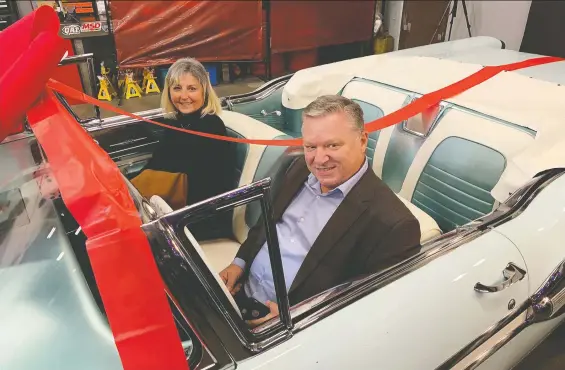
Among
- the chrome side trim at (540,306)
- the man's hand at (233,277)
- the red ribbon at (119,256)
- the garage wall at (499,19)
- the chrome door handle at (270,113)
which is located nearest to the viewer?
the red ribbon at (119,256)

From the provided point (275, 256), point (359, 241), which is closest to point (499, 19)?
point (359, 241)

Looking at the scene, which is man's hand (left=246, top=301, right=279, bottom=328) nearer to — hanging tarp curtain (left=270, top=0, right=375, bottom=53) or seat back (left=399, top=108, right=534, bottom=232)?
seat back (left=399, top=108, right=534, bottom=232)

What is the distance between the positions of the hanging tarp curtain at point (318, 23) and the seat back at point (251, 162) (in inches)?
142

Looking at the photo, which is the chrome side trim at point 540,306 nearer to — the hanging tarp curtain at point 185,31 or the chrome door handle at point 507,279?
the chrome door handle at point 507,279

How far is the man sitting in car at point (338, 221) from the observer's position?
4.51 ft

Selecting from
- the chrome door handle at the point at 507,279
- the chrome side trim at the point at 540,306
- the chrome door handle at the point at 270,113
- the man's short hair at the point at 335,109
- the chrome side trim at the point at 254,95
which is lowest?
the chrome side trim at the point at 540,306

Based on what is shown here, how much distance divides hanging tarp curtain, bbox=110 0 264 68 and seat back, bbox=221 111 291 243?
3126 millimetres

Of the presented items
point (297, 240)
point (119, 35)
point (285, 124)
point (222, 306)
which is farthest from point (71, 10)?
point (222, 306)

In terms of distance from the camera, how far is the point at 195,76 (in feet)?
6.63

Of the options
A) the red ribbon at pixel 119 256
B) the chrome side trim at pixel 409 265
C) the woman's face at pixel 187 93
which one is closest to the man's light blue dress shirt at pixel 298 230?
the chrome side trim at pixel 409 265

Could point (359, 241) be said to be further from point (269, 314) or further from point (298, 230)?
point (269, 314)

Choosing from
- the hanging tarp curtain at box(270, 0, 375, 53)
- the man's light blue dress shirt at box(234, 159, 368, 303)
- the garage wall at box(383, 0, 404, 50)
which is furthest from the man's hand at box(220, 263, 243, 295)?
the garage wall at box(383, 0, 404, 50)

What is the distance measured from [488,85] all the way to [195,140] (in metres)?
1.37

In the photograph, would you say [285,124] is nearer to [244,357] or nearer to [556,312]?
[556,312]
